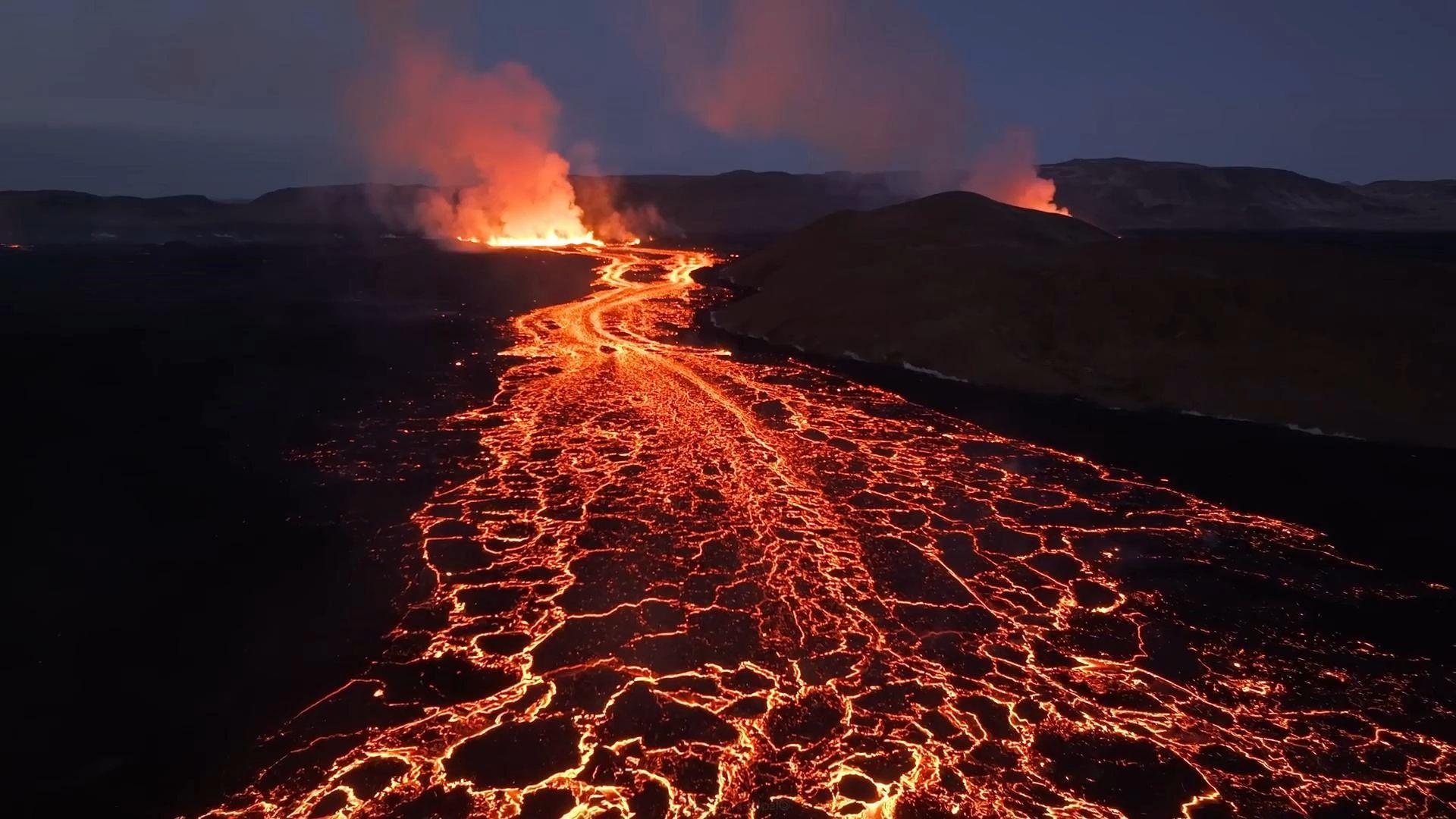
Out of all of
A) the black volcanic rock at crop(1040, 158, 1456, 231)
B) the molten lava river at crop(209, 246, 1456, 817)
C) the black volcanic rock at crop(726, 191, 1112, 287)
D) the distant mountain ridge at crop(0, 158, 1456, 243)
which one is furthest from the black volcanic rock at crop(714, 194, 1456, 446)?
the black volcanic rock at crop(1040, 158, 1456, 231)

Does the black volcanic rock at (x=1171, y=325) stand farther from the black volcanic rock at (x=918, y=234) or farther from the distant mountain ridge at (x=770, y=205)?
the distant mountain ridge at (x=770, y=205)

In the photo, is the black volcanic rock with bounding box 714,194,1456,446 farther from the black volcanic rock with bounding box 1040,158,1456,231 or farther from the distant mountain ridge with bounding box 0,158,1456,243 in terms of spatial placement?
the black volcanic rock with bounding box 1040,158,1456,231

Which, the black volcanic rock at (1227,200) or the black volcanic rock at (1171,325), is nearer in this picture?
the black volcanic rock at (1171,325)

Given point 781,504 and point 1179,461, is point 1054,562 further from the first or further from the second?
point 1179,461

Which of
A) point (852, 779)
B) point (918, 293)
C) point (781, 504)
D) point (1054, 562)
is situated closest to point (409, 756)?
point (852, 779)

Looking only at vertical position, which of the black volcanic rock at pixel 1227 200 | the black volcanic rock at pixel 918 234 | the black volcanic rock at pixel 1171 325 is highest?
the black volcanic rock at pixel 1227 200

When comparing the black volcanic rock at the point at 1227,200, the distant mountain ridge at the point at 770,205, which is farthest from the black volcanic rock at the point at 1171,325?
the black volcanic rock at the point at 1227,200

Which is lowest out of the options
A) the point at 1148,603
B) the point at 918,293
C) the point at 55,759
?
the point at 55,759

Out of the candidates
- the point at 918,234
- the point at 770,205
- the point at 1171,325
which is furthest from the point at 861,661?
the point at 770,205
